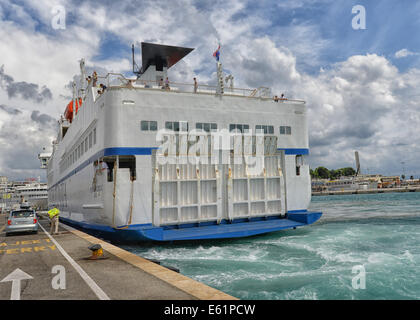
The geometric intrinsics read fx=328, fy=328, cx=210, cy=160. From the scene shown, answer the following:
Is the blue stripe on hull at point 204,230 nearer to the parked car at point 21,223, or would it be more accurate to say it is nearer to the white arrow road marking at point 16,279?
the parked car at point 21,223

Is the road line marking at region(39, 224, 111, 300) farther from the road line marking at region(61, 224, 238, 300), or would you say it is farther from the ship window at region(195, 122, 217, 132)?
the ship window at region(195, 122, 217, 132)

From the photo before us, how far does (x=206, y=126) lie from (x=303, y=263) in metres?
8.30

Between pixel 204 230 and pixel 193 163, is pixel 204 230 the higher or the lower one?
the lower one

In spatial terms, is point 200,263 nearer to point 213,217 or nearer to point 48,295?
point 213,217

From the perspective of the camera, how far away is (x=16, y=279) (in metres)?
8.12

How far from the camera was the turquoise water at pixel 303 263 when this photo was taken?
8.86 metres

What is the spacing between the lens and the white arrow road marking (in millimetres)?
6766

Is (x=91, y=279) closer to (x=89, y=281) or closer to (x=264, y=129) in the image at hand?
(x=89, y=281)

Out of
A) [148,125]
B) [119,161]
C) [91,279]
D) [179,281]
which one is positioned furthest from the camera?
[119,161]

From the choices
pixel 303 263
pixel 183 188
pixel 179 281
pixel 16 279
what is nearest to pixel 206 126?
pixel 183 188

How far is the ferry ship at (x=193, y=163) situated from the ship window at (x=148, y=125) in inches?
1.9

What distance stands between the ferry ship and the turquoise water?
0.97 m
